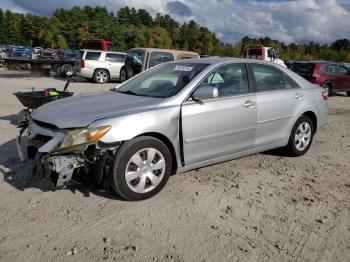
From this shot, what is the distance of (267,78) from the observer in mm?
5145

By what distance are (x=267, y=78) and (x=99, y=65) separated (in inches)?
559

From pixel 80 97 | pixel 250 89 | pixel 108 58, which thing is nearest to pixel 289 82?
pixel 250 89

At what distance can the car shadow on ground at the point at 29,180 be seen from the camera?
4.06 meters

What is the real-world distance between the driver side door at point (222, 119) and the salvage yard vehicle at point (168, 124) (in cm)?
1

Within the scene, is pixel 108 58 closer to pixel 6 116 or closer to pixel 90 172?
pixel 6 116

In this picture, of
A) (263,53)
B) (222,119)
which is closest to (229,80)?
(222,119)

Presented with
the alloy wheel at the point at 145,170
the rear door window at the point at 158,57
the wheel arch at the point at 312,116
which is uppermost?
the rear door window at the point at 158,57

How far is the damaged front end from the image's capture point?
3.52 metres

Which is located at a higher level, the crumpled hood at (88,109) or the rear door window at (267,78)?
the rear door window at (267,78)

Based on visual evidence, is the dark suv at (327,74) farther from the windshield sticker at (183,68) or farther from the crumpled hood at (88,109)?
the crumpled hood at (88,109)

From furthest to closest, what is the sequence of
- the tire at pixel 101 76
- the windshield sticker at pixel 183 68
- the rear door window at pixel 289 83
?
1. the tire at pixel 101 76
2. the rear door window at pixel 289 83
3. the windshield sticker at pixel 183 68

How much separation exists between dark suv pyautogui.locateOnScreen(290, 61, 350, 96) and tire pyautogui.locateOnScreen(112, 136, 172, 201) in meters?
11.8

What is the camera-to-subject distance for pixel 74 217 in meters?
3.54

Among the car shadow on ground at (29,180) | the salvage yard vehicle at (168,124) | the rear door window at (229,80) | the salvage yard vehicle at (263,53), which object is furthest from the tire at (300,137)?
the salvage yard vehicle at (263,53)
